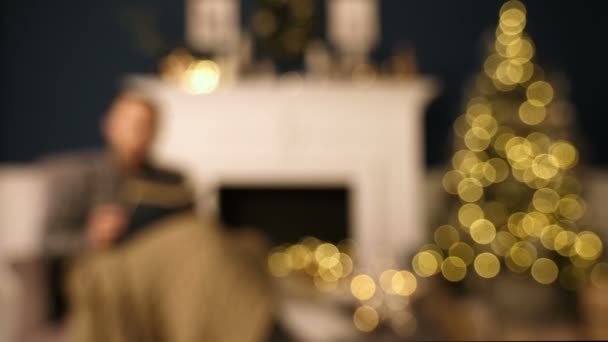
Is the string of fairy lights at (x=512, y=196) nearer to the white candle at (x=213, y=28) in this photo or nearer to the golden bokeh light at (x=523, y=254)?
the golden bokeh light at (x=523, y=254)

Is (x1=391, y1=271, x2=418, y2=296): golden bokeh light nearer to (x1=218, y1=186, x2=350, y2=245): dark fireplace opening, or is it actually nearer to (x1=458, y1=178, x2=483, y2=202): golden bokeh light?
(x1=458, y1=178, x2=483, y2=202): golden bokeh light

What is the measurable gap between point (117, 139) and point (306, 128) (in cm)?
141

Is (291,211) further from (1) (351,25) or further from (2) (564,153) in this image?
(2) (564,153)

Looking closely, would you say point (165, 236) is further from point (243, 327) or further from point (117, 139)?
point (117, 139)

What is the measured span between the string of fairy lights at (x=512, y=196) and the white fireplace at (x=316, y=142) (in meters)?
0.27

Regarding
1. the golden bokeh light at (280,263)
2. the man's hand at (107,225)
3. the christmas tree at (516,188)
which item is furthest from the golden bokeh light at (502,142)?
the man's hand at (107,225)

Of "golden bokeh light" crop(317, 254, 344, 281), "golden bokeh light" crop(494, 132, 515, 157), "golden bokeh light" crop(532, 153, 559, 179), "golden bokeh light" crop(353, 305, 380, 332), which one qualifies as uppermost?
"golden bokeh light" crop(494, 132, 515, 157)

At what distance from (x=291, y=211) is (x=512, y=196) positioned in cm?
137

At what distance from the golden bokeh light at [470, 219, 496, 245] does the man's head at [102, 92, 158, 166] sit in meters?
1.82

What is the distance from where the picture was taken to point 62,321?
180cm

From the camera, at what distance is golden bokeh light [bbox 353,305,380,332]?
182cm

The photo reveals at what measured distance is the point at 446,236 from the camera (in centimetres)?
354

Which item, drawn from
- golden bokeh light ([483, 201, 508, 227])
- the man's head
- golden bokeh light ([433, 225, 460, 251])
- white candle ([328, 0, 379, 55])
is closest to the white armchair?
the man's head

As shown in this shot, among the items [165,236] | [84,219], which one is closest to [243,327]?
[165,236]
